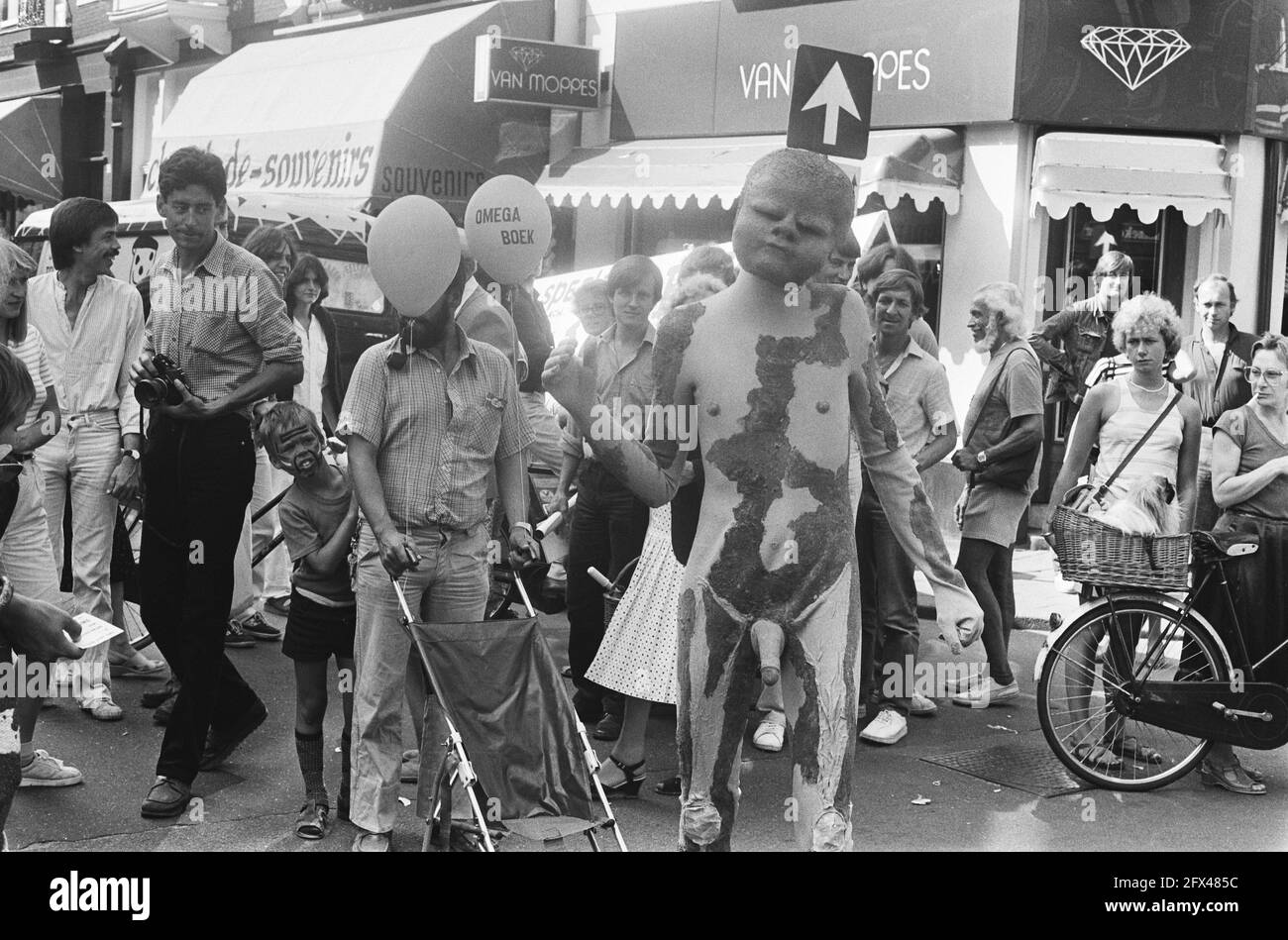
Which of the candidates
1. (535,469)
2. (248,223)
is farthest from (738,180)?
(535,469)

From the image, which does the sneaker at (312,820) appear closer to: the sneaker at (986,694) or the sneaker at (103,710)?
the sneaker at (103,710)

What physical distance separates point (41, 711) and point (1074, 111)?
356 inches

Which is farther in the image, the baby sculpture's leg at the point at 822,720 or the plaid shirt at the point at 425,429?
the plaid shirt at the point at 425,429

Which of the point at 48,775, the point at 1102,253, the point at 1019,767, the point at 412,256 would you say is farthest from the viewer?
the point at 1102,253

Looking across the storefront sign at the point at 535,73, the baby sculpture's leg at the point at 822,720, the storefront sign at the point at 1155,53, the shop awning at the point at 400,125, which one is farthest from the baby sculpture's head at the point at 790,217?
the shop awning at the point at 400,125

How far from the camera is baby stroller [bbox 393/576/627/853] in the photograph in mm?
4531

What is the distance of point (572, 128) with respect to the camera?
1670cm

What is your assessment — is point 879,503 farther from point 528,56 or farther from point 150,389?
point 528,56

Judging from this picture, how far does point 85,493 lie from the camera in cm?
710

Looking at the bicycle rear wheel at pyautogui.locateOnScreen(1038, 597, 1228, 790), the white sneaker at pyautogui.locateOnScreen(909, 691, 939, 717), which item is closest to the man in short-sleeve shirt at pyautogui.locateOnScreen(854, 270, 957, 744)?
the white sneaker at pyautogui.locateOnScreen(909, 691, 939, 717)

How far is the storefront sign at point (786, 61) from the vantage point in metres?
13.0

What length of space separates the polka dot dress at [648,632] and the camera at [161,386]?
72.5 inches

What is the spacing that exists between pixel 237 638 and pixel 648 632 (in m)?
3.26

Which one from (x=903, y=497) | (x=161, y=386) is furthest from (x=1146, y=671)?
(x=161, y=386)
